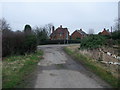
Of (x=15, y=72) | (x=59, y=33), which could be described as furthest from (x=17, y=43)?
(x=59, y=33)

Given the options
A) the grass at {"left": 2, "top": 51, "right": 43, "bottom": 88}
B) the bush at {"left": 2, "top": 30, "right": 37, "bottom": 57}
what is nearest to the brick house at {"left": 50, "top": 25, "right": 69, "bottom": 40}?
the bush at {"left": 2, "top": 30, "right": 37, "bottom": 57}

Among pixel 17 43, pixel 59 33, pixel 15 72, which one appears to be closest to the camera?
pixel 15 72

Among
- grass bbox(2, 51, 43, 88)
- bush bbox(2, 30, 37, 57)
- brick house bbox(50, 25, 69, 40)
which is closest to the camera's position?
grass bbox(2, 51, 43, 88)

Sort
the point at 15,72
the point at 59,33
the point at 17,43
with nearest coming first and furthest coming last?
1. the point at 15,72
2. the point at 17,43
3. the point at 59,33

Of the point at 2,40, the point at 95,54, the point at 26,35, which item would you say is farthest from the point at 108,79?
the point at 26,35

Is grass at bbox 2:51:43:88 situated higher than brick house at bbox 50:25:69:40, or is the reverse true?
brick house at bbox 50:25:69:40

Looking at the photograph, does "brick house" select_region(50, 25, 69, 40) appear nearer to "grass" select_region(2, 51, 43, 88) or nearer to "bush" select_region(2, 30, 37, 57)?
"bush" select_region(2, 30, 37, 57)

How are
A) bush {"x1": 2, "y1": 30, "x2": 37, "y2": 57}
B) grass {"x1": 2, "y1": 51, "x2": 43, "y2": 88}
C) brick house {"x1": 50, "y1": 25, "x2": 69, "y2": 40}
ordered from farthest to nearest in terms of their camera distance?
brick house {"x1": 50, "y1": 25, "x2": 69, "y2": 40}
bush {"x1": 2, "y1": 30, "x2": 37, "y2": 57}
grass {"x1": 2, "y1": 51, "x2": 43, "y2": 88}

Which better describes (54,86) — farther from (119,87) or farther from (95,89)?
(119,87)

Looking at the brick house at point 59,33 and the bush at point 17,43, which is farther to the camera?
the brick house at point 59,33

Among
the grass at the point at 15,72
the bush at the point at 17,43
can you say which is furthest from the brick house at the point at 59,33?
the grass at the point at 15,72

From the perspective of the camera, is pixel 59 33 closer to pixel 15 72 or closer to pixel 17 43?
pixel 17 43

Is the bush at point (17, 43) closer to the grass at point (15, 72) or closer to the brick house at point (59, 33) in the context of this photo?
the grass at point (15, 72)

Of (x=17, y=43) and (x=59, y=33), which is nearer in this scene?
(x=17, y=43)
